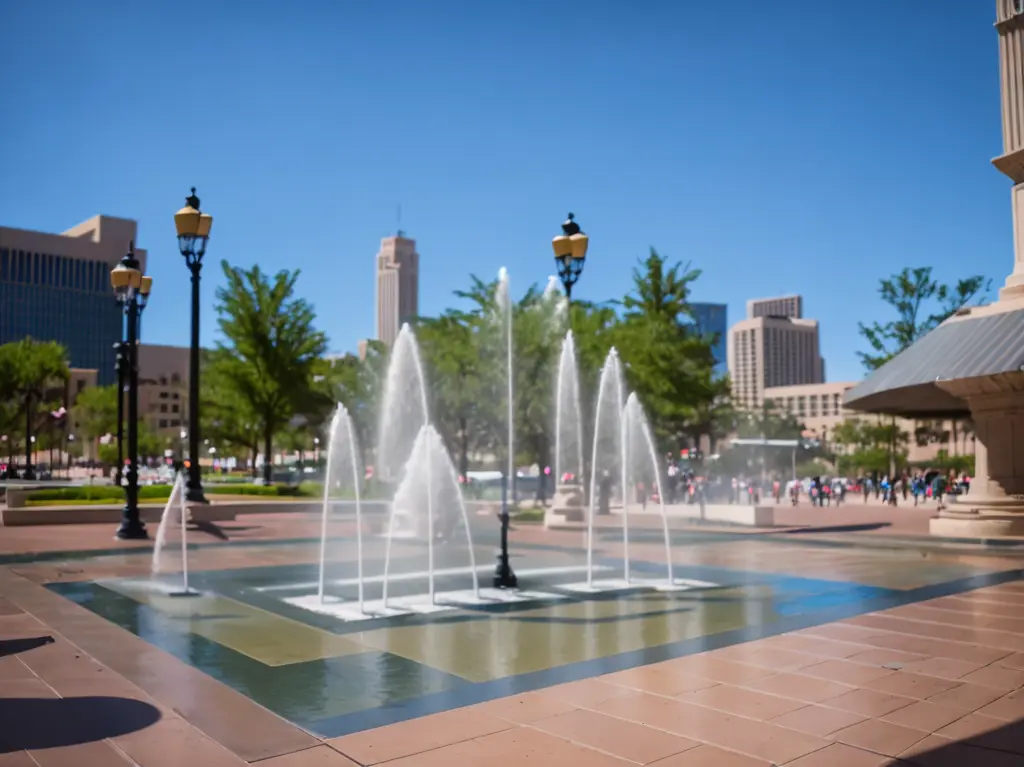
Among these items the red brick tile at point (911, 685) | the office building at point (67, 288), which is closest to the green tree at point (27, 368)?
the red brick tile at point (911, 685)

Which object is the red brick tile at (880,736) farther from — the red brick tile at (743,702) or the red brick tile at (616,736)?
the red brick tile at (616,736)

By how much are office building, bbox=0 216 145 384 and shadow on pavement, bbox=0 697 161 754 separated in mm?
151987

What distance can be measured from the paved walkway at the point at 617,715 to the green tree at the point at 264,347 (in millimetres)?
31735

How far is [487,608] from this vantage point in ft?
34.6

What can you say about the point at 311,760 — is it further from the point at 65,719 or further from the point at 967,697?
the point at 967,697

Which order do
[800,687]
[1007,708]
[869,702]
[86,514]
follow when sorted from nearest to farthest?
[1007,708] → [869,702] → [800,687] → [86,514]

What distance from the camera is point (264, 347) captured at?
39.4 m

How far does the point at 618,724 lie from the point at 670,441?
139 ft

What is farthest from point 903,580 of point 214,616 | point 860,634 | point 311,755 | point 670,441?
point 670,441

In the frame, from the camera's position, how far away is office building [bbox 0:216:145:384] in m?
150

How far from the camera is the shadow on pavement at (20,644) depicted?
7777 mm

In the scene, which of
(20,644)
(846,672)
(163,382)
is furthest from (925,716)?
(163,382)

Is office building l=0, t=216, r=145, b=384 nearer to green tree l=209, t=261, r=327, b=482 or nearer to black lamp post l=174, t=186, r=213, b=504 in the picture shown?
green tree l=209, t=261, r=327, b=482

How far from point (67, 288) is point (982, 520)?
16314 cm
